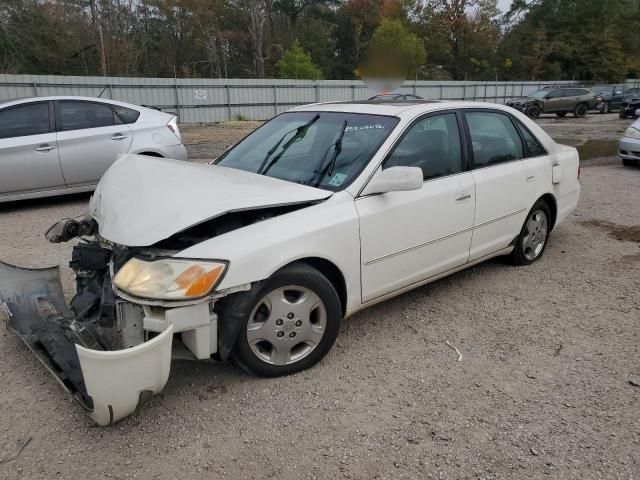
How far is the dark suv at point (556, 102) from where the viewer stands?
26016 millimetres

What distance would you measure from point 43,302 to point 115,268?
1.04m

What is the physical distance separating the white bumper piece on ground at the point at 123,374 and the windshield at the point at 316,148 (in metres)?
1.45

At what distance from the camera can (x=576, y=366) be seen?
3137 mm

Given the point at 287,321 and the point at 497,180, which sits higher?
the point at 497,180

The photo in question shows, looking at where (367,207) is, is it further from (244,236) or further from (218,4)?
(218,4)


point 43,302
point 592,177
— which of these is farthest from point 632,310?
point 592,177

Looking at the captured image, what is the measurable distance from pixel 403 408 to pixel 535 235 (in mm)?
2747

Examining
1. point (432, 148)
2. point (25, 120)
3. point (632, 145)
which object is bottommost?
point (632, 145)

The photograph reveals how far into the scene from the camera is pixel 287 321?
9.46 ft

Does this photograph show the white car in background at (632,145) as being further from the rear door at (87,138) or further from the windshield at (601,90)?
the windshield at (601,90)

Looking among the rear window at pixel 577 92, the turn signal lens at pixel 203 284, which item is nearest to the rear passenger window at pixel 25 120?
the turn signal lens at pixel 203 284

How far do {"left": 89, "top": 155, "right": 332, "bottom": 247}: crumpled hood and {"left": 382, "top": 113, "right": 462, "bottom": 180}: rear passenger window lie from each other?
72cm

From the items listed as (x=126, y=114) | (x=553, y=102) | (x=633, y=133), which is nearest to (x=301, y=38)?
(x=553, y=102)

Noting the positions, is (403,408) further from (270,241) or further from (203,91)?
(203,91)
